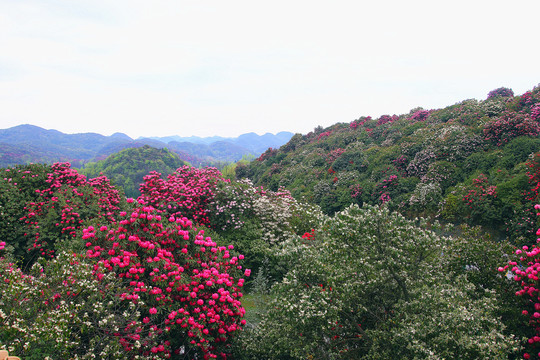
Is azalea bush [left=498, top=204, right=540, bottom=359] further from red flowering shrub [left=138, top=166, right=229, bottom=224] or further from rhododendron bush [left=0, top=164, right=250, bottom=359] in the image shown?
red flowering shrub [left=138, top=166, right=229, bottom=224]

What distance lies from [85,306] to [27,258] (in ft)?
27.1

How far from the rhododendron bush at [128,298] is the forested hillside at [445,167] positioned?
508cm

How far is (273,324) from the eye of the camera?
238 inches

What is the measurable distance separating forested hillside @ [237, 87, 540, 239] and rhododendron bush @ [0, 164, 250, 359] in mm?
5078

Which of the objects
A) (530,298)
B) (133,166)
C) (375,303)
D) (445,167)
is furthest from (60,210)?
(133,166)

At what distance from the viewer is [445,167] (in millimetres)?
19625

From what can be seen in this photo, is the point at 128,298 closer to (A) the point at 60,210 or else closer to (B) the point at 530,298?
(B) the point at 530,298

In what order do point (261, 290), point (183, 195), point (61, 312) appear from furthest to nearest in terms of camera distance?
point (183, 195) < point (261, 290) < point (61, 312)

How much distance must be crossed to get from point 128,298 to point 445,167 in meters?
20.9

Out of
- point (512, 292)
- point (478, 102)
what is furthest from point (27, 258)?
point (478, 102)

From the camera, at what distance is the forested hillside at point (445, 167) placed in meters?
14.4

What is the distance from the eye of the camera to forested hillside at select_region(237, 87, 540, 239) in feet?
47.1

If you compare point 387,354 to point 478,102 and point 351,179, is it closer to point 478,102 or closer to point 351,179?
point 351,179

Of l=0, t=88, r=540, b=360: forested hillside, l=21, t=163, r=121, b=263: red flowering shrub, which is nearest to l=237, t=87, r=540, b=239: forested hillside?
l=0, t=88, r=540, b=360: forested hillside
